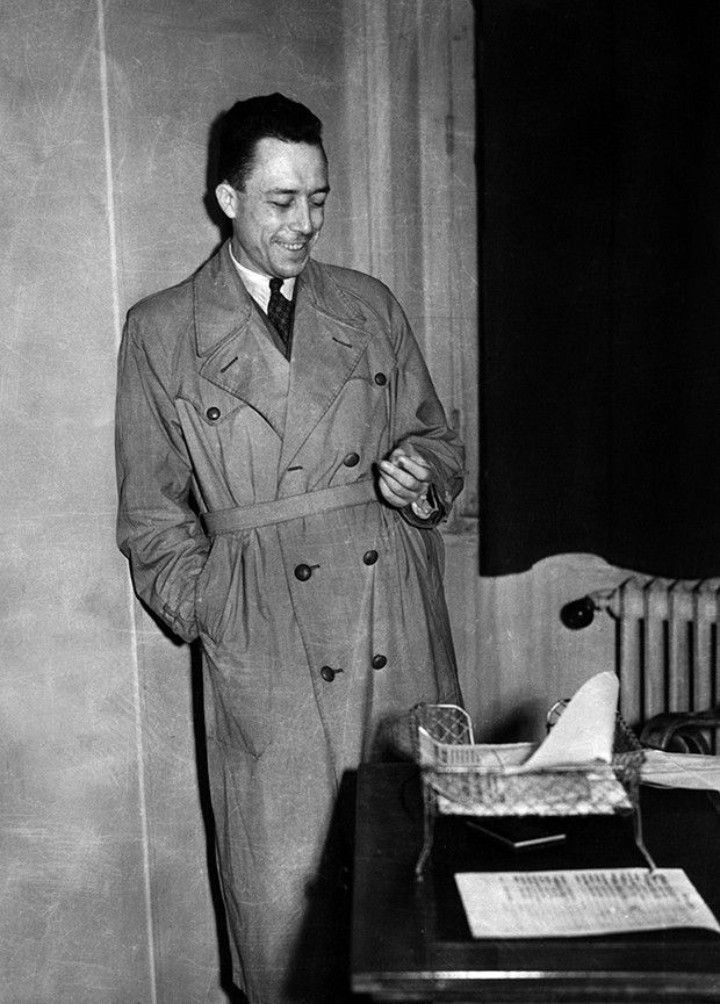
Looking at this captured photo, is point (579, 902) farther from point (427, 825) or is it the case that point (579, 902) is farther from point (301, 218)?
point (301, 218)

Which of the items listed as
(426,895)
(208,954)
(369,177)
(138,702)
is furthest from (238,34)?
(208,954)

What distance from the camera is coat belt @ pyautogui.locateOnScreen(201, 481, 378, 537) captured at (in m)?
2.57

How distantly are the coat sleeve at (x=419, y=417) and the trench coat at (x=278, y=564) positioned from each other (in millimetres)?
13

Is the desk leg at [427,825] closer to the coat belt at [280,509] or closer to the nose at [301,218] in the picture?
the coat belt at [280,509]

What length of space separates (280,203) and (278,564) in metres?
0.69

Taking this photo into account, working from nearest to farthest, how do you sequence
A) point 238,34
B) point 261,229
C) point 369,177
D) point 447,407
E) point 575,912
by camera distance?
point 575,912 < point 261,229 < point 238,34 < point 369,177 < point 447,407

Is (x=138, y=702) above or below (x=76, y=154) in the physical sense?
below

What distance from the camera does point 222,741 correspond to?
8.74ft

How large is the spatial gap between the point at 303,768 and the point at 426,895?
0.95 m

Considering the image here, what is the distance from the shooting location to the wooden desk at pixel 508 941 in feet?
4.88

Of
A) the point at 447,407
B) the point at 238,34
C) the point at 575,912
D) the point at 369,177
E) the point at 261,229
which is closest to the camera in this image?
the point at 575,912

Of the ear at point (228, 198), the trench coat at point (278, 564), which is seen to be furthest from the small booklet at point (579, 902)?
the ear at point (228, 198)

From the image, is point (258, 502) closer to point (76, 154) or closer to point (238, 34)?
point (76, 154)

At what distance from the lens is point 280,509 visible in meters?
2.57
